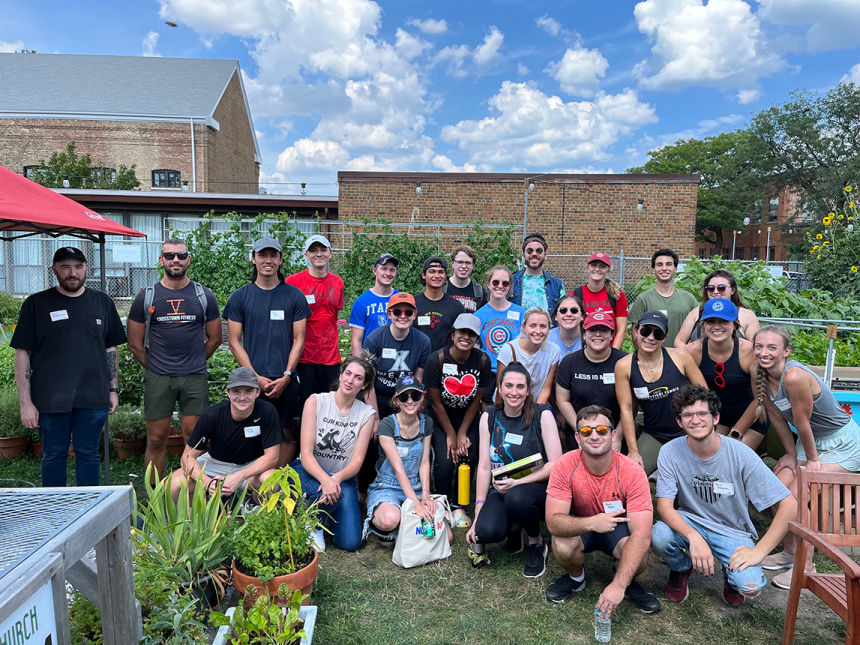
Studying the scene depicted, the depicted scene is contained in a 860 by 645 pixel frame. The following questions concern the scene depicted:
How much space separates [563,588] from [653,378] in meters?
1.49

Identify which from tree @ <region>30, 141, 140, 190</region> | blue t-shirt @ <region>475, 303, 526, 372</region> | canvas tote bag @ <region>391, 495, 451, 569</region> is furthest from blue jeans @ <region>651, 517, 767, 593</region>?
tree @ <region>30, 141, 140, 190</region>

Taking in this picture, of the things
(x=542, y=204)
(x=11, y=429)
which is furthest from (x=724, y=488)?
(x=542, y=204)

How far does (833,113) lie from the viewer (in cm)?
3125

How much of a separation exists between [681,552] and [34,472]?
5281 mm

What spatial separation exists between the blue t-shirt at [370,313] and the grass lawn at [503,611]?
1.89m

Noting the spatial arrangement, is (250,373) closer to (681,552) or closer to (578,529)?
(578,529)

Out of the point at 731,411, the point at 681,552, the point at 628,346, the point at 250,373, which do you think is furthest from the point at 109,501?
the point at 628,346

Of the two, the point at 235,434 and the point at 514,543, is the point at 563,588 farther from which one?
the point at 235,434

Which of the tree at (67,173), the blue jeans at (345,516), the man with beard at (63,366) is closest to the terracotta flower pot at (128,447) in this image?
the man with beard at (63,366)

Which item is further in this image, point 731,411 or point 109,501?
point 731,411

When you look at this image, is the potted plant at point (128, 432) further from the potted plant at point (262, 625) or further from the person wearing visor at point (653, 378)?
the person wearing visor at point (653, 378)

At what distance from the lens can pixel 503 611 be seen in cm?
322

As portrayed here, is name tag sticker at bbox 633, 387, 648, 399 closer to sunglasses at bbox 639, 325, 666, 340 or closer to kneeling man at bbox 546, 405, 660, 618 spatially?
sunglasses at bbox 639, 325, 666, 340

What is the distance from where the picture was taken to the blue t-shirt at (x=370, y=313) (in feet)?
16.0
